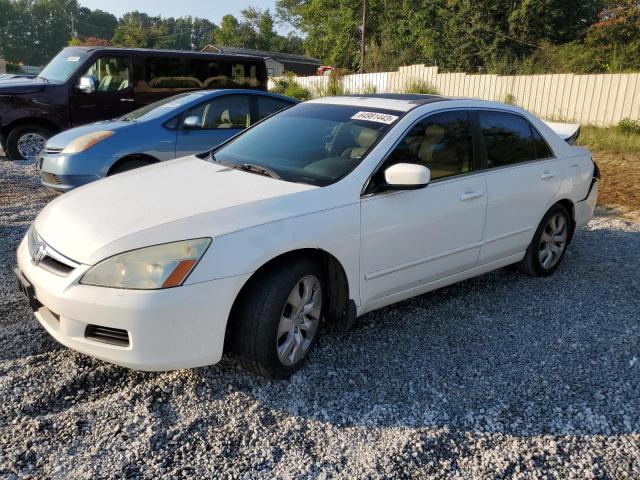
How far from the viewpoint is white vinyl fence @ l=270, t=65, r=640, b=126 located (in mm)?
13280

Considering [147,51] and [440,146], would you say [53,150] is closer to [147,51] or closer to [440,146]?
[147,51]

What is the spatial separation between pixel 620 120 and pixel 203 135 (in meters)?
11.0

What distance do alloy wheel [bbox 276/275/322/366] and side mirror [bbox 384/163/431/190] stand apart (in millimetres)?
737

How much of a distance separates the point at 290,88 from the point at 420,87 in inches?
348

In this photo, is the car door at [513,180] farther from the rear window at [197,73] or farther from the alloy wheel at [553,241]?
the rear window at [197,73]

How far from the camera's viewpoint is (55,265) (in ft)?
9.01

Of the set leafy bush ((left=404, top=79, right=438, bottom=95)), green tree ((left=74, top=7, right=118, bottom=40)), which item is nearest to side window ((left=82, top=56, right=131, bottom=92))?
leafy bush ((left=404, top=79, right=438, bottom=95))

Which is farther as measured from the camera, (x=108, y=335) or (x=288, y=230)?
(x=288, y=230)

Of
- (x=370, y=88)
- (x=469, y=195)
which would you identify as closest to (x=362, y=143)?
(x=469, y=195)

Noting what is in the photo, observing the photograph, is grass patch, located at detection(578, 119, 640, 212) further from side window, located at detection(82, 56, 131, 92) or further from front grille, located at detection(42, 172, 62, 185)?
side window, located at detection(82, 56, 131, 92)

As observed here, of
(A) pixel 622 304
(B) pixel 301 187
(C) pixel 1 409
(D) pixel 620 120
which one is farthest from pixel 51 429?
(D) pixel 620 120

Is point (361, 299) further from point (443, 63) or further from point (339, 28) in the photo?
point (339, 28)

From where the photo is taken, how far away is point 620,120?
43.3 ft

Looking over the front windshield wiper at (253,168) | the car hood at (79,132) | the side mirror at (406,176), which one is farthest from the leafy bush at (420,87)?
the side mirror at (406,176)
